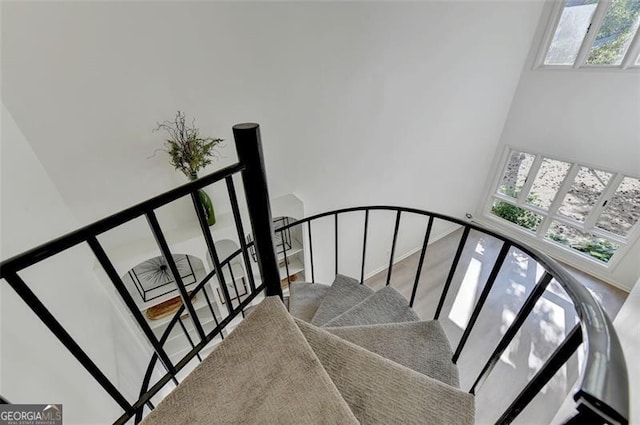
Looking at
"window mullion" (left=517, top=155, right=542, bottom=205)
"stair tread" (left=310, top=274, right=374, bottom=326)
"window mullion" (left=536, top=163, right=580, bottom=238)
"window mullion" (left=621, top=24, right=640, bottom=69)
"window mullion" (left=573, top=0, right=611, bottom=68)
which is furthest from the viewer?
"window mullion" (left=517, top=155, right=542, bottom=205)

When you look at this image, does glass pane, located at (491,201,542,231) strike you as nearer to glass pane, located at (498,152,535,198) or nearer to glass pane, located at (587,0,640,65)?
glass pane, located at (498,152,535,198)

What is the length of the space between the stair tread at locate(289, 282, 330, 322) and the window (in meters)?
4.28

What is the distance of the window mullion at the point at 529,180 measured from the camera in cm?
437

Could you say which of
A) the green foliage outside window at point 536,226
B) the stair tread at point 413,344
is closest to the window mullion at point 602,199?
the green foliage outside window at point 536,226

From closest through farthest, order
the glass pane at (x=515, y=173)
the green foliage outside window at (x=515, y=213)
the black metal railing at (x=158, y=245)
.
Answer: the black metal railing at (x=158, y=245) → the glass pane at (x=515, y=173) → the green foliage outside window at (x=515, y=213)

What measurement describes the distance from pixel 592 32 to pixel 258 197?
514 cm

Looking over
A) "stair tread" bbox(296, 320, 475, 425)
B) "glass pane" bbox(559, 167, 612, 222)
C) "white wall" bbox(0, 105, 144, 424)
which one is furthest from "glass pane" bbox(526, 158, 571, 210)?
"white wall" bbox(0, 105, 144, 424)

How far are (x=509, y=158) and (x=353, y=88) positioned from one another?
145 inches

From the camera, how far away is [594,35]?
3.49 meters

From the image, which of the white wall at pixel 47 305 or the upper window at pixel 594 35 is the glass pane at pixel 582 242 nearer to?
the upper window at pixel 594 35

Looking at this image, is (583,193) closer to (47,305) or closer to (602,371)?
(602,371)

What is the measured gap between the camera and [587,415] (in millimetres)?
467

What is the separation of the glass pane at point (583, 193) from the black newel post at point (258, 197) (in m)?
5.02

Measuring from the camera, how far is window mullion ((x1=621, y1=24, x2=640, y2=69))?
323cm
